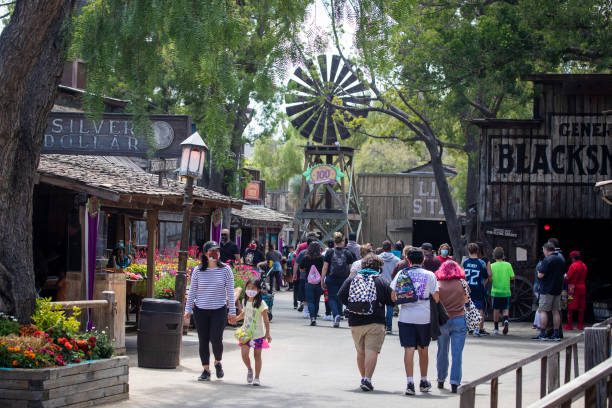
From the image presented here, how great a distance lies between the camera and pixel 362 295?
427 inches

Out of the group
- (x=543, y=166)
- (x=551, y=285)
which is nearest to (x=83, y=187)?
(x=551, y=285)

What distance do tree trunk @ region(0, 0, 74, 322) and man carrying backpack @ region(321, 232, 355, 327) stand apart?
9.64 metres

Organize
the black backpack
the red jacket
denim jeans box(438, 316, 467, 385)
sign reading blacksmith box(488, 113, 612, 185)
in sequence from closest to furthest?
denim jeans box(438, 316, 467, 385)
the black backpack
the red jacket
sign reading blacksmith box(488, 113, 612, 185)

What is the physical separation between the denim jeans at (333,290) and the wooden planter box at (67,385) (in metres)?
9.71

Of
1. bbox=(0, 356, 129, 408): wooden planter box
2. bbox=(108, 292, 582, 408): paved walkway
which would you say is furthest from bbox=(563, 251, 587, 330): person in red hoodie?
bbox=(0, 356, 129, 408): wooden planter box

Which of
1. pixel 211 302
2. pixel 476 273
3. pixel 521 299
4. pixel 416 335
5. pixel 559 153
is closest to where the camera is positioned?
pixel 416 335

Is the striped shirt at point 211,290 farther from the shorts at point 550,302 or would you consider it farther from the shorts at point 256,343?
the shorts at point 550,302

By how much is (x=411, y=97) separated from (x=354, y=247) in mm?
9062

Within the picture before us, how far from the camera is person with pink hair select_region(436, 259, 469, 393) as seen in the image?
11.0 metres

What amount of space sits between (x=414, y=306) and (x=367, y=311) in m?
0.60

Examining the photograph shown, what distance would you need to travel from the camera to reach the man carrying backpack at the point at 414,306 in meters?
10.7

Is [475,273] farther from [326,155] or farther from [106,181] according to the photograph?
[326,155]

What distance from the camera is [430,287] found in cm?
1071

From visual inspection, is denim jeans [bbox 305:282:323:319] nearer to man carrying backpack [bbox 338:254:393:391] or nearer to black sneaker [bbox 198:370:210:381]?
black sneaker [bbox 198:370:210:381]
